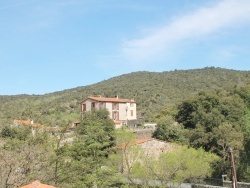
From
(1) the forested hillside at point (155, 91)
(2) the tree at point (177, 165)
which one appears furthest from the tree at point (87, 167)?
(1) the forested hillside at point (155, 91)

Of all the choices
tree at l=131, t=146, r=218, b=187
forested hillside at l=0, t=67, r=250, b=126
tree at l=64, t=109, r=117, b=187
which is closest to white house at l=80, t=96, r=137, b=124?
forested hillside at l=0, t=67, r=250, b=126

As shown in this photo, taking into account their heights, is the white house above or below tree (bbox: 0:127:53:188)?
above

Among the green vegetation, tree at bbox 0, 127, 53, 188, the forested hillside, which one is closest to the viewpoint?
tree at bbox 0, 127, 53, 188

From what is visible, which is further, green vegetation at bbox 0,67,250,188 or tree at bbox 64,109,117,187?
tree at bbox 64,109,117,187

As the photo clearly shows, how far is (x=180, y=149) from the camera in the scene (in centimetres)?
3825

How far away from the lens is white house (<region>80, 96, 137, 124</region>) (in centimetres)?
6781

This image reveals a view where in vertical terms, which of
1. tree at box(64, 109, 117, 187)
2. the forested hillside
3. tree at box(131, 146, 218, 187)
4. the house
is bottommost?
tree at box(131, 146, 218, 187)

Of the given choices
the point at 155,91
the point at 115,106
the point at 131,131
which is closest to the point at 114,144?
the point at 131,131

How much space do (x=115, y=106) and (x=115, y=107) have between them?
0.20 m

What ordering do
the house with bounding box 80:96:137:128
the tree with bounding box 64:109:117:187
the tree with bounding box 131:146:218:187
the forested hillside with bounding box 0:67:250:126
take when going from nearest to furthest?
the tree with bounding box 64:109:117:187 < the tree with bounding box 131:146:218:187 < the house with bounding box 80:96:137:128 < the forested hillside with bounding box 0:67:250:126

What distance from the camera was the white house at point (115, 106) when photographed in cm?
6781

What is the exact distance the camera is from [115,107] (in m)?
70.6

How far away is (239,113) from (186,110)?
28.8ft

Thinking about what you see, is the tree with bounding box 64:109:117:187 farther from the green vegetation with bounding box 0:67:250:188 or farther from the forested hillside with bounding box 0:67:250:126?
the forested hillside with bounding box 0:67:250:126
